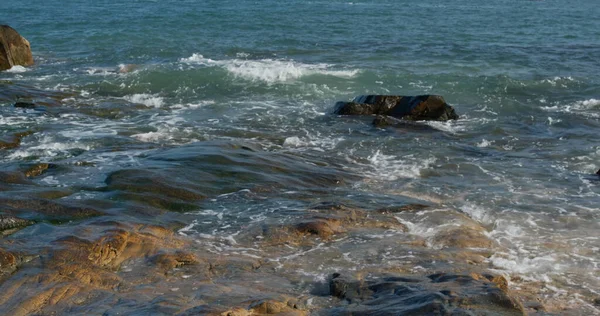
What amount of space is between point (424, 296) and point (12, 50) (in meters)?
21.2

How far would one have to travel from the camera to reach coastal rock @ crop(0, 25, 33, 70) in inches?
924

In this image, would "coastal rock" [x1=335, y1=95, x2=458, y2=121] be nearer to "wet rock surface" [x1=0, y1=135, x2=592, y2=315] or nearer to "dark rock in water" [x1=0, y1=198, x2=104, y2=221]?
"wet rock surface" [x1=0, y1=135, x2=592, y2=315]

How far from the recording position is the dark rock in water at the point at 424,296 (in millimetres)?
6203

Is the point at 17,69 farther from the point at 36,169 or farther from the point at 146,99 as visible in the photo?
the point at 36,169

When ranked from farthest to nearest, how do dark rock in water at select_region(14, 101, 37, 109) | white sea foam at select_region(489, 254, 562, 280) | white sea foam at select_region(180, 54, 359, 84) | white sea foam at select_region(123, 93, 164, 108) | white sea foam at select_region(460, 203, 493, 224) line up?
white sea foam at select_region(180, 54, 359, 84), white sea foam at select_region(123, 93, 164, 108), dark rock in water at select_region(14, 101, 37, 109), white sea foam at select_region(460, 203, 493, 224), white sea foam at select_region(489, 254, 562, 280)

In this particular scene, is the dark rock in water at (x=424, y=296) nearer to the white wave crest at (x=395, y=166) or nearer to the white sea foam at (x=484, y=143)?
the white wave crest at (x=395, y=166)

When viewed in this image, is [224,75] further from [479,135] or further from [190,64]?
[479,135]

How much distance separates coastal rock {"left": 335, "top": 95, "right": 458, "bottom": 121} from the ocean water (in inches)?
14.8

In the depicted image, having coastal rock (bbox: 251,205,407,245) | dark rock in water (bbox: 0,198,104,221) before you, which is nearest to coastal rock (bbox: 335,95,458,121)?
coastal rock (bbox: 251,205,407,245)

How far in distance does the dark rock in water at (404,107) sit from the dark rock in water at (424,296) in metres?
9.45

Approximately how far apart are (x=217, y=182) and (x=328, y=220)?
7.93 feet

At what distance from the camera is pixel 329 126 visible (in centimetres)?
1656

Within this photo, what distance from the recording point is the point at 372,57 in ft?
87.3

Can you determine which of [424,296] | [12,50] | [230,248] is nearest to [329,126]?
[230,248]
